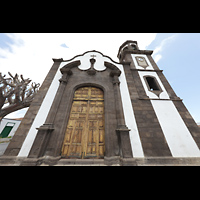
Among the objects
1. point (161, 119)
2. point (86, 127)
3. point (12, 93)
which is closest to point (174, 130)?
point (161, 119)

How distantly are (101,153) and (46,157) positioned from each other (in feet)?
7.71

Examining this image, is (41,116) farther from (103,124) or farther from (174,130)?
(174,130)

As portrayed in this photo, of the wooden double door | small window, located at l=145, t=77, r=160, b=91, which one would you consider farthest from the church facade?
small window, located at l=145, t=77, r=160, b=91

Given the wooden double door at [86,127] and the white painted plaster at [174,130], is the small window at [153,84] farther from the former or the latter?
the wooden double door at [86,127]

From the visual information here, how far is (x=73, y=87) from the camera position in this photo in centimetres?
556

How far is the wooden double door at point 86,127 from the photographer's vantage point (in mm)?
3828

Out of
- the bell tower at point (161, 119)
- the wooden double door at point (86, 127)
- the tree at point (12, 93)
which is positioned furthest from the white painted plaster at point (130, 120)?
the tree at point (12, 93)

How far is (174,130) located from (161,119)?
0.77m

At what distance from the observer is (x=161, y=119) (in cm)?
468

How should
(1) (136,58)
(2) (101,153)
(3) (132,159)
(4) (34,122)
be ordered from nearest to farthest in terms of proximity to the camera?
(3) (132,159)
(2) (101,153)
(4) (34,122)
(1) (136,58)

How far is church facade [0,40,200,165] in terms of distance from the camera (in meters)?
3.56

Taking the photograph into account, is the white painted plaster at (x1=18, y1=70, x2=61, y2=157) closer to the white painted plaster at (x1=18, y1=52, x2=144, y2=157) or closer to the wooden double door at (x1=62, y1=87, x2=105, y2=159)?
the white painted plaster at (x1=18, y1=52, x2=144, y2=157)
